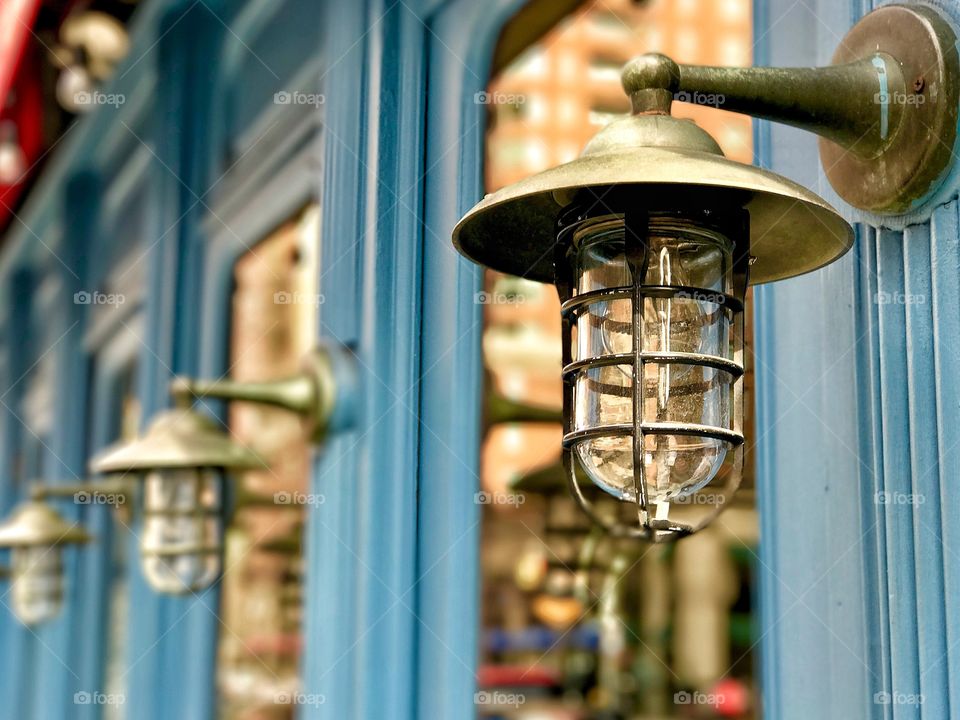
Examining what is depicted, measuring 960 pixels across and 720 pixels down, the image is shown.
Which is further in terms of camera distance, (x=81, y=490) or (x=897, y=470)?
(x=81, y=490)

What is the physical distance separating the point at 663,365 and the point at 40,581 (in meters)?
3.97

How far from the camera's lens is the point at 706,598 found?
41.2 feet

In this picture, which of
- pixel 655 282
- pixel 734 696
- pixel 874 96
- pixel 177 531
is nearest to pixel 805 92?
pixel 874 96

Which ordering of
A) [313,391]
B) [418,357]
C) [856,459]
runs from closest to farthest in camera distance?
[856,459] → [418,357] → [313,391]

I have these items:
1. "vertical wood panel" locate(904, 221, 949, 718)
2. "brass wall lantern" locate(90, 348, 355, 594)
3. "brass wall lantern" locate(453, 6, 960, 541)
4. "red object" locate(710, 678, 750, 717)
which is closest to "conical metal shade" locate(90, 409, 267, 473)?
"brass wall lantern" locate(90, 348, 355, 594)

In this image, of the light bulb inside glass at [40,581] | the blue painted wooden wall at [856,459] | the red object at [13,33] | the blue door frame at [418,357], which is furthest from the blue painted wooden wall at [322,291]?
the blue painted wooden wall at [856,459]

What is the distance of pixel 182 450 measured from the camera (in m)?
3.12

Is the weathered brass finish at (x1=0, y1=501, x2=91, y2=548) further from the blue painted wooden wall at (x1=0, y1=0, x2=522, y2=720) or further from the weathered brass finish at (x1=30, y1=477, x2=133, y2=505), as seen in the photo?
the blue painted wooden wall at (x1=0, y1=0, x2=522, y2=720)

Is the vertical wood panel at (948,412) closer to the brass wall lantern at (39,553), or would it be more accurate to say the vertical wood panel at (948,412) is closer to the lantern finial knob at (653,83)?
the lantern finial knob at (653,83)

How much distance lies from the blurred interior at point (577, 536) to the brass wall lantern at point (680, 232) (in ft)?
2.83

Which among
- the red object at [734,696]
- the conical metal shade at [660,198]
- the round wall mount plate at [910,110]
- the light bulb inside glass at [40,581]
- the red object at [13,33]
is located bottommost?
the red object at [734,696]

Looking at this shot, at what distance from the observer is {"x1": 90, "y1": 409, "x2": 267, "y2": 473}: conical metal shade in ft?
10.1

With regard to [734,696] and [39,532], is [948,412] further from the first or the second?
[734,696]

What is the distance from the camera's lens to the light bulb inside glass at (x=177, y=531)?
317cm
